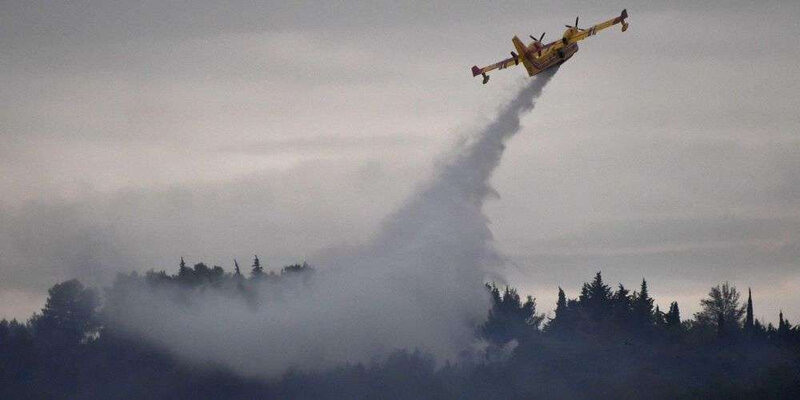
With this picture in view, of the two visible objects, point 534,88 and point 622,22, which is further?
point 534,88

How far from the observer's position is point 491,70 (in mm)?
198625

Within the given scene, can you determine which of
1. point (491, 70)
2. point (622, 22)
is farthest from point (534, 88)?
point (622, 22)

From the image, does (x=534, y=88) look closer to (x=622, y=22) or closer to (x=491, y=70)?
(x=491, y=70)

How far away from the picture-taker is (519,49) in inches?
7387

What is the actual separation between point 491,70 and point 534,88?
4660 mm

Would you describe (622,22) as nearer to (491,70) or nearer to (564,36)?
(564,36)

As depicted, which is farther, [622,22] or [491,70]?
[491,70]

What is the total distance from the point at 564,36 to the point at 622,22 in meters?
6.04

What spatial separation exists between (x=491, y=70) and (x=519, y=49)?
37.0 ft

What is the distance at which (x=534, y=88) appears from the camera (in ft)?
655

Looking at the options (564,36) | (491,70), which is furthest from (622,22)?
(491,70)

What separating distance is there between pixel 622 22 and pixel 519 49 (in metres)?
9.88

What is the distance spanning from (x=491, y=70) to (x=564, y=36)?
41.6 ft
